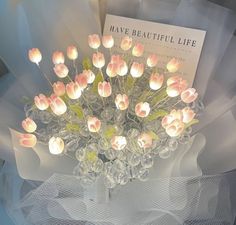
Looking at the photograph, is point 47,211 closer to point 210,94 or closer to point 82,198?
point 82,198

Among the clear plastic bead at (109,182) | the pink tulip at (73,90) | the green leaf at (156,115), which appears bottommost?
the clear plastic bead at (109,182)

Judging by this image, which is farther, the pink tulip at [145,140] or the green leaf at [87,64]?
the green leaf at [87,64]

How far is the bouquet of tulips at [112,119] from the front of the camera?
656 millimetres

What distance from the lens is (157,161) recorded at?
73 centimetres

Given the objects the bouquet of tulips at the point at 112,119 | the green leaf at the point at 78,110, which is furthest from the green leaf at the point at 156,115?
the green leaf at the point at 78,110

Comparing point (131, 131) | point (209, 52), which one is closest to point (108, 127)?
point (131, 131)

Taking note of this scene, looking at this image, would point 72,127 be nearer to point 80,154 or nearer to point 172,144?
point 80,154

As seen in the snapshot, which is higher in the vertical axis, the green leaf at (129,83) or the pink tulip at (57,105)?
the green leaf at (129,83)

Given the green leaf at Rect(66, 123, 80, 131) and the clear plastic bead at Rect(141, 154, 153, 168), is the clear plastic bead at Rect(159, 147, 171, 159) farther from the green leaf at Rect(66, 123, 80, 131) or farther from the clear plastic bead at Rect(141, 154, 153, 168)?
the green leaf at Rect(66, 123, 80, 131)

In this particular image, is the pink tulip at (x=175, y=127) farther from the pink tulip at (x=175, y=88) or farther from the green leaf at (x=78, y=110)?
the green leaf at (x=78, y=110)

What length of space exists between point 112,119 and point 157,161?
10 centimetres

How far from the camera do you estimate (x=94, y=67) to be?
2.60ft

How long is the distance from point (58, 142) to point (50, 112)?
96 millimetres

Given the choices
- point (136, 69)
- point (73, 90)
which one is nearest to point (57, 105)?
point (73, 90)
